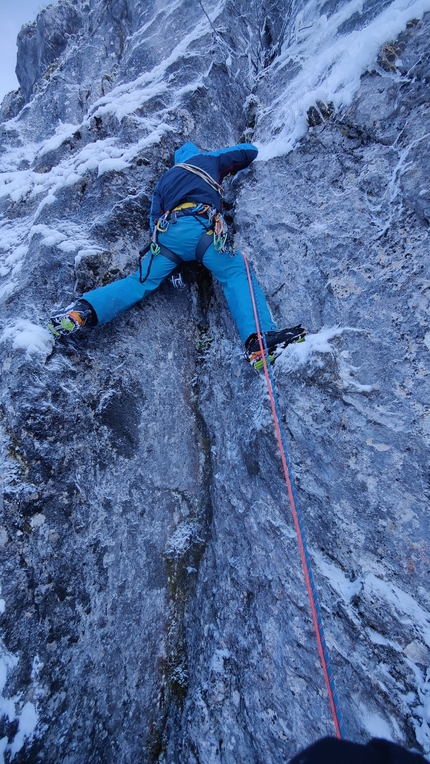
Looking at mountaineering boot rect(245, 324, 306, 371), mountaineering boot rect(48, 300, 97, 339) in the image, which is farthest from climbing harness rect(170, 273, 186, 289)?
mountaineering boot rect(245, 324, 306, 371)

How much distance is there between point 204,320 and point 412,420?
263 cm

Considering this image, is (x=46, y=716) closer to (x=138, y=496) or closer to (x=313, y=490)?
(x=138, y=496)

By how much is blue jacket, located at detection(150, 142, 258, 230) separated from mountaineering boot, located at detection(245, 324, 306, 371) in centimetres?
177

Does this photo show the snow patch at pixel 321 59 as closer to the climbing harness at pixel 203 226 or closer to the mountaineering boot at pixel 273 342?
the climbing harness at pixel 203 226

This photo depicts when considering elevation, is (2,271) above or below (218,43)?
below

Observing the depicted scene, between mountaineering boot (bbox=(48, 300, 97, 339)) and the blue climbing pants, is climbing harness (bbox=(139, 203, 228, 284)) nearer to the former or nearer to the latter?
the blue climbing pants

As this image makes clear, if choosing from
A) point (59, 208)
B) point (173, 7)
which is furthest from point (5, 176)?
point (173, 7)

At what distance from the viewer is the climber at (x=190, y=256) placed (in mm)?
3381

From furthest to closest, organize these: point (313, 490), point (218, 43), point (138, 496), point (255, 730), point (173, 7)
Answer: point (173, 7)
point (218, 43)
point (138, 496)
point (313, 490)
point (255, 730)

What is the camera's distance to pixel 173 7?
707 cm

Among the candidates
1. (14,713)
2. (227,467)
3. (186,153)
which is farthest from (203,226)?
(14,713)

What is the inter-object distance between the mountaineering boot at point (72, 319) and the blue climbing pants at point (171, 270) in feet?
0.22

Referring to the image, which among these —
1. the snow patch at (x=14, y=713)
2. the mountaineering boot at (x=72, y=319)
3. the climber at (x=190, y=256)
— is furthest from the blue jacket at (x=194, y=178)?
the snow patch at (x=14, y=713)

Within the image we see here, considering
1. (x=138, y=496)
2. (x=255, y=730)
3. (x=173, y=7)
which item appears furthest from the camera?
(x=173, y=7)
